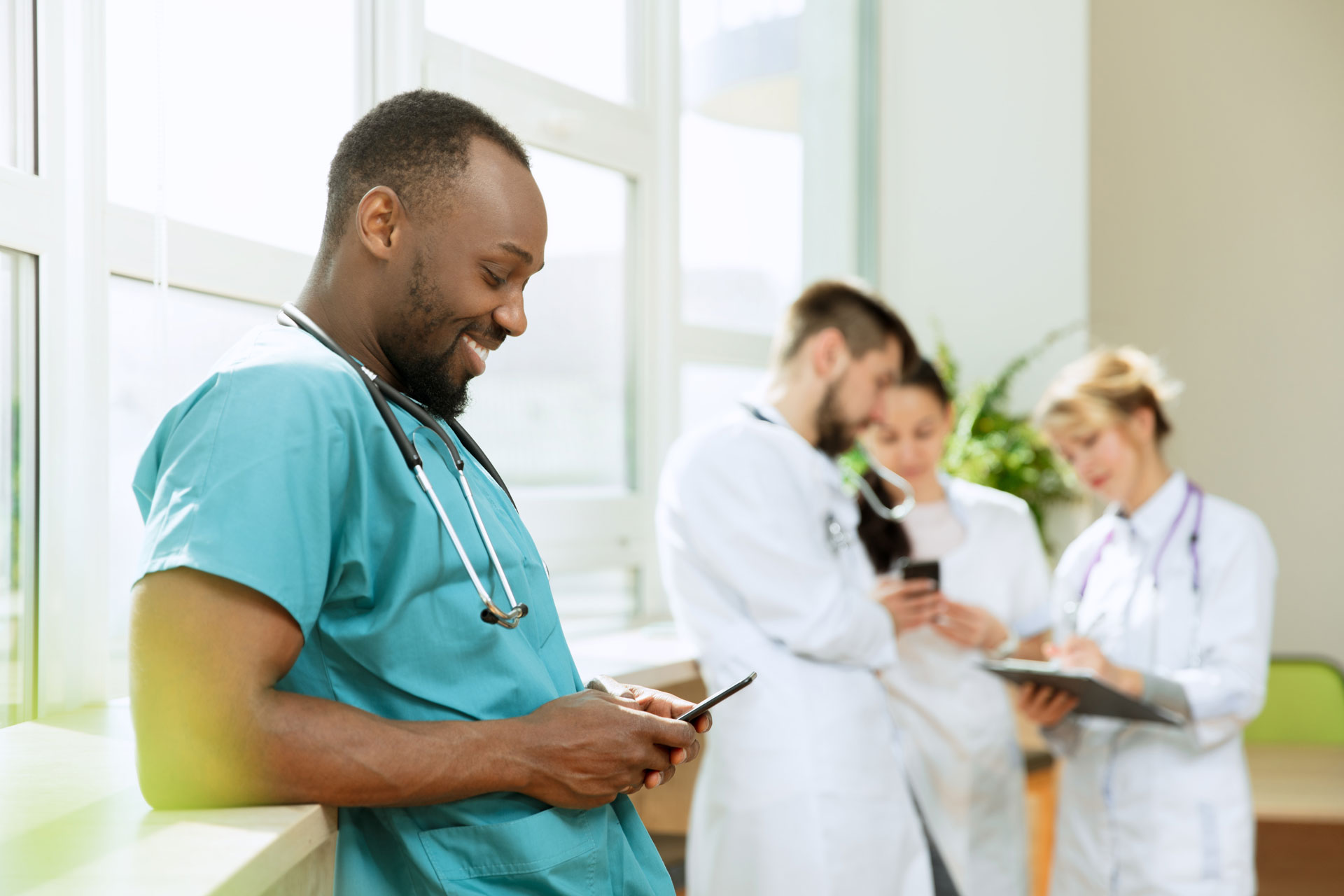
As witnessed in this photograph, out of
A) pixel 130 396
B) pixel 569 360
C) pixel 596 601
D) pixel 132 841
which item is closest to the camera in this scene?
pixel 132 841

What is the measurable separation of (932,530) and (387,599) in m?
2.12

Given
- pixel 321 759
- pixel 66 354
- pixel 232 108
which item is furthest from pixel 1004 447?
pixel 321 759

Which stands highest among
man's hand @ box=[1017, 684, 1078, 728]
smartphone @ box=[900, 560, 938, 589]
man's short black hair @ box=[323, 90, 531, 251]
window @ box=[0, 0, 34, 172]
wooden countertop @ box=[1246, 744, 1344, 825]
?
window @ box=[0, 0, 34, 172]

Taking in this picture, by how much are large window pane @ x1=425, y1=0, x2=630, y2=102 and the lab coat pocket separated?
1937 millimetres

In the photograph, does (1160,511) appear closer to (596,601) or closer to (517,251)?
(596,601)

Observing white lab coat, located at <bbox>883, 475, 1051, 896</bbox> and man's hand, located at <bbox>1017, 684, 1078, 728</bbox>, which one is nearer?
man's hand, located at <bbox>1017, 684, 1078, 728</bbox>

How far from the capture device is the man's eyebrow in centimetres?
105

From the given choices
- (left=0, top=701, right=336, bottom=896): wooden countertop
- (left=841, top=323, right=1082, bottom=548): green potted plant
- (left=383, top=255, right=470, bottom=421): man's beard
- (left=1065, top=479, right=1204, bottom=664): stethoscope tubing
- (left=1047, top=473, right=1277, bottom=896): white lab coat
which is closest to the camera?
(left=0, top=701, right=336, bottom=896): wooden countertop

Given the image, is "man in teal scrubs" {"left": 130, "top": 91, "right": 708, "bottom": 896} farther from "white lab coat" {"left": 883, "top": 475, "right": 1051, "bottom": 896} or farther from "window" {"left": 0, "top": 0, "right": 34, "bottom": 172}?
"white lab coat" {"left": 883, "top": 475, "right": 1051, "bottom": 896}

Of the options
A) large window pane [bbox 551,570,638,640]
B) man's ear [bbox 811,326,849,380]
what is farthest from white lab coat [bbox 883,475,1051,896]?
large window pane [bbox 551,570,638,640]

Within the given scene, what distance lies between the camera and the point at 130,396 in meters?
1.65

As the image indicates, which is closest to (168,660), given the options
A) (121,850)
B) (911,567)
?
(121,850)

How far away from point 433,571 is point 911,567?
1661 mm

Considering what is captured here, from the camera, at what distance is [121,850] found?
0.82m
